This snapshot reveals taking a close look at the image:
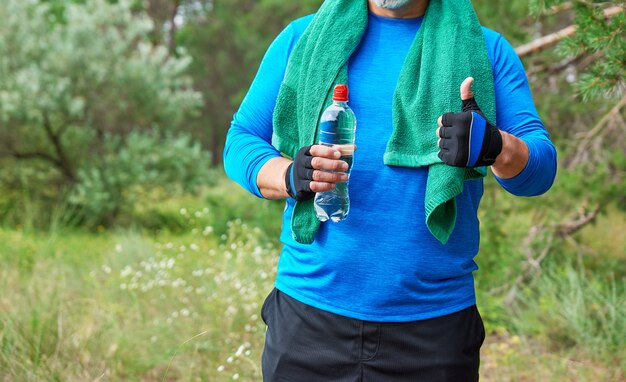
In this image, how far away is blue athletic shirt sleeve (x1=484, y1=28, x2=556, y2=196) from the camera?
1.83 metres

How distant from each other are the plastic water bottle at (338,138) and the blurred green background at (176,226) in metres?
1.23

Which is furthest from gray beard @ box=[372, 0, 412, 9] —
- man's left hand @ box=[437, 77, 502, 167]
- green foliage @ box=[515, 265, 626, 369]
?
green foliage @ box=[515, 265, 626, 369]

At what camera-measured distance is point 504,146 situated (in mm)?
1705

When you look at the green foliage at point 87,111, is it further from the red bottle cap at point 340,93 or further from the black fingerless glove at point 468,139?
the black fingerless glove at point 468,139

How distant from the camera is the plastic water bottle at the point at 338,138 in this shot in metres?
1.85

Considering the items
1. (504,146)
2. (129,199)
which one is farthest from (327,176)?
(129,199)

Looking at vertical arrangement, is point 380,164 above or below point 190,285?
above

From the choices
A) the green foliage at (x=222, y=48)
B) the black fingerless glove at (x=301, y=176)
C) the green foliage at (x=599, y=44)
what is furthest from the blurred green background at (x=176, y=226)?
the green foliage at (x=222, y=48)

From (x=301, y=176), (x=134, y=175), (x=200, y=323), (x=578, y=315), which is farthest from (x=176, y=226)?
(x=301, y=176)

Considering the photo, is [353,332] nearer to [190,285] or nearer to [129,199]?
[190,285]

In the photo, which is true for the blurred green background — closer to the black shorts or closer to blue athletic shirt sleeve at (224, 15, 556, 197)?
the black shorts

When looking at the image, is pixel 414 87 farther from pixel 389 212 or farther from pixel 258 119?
pixel 258 119

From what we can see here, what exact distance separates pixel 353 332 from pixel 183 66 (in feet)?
32.6

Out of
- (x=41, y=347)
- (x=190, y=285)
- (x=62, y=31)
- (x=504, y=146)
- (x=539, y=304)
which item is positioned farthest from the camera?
(x=62, y=31)
